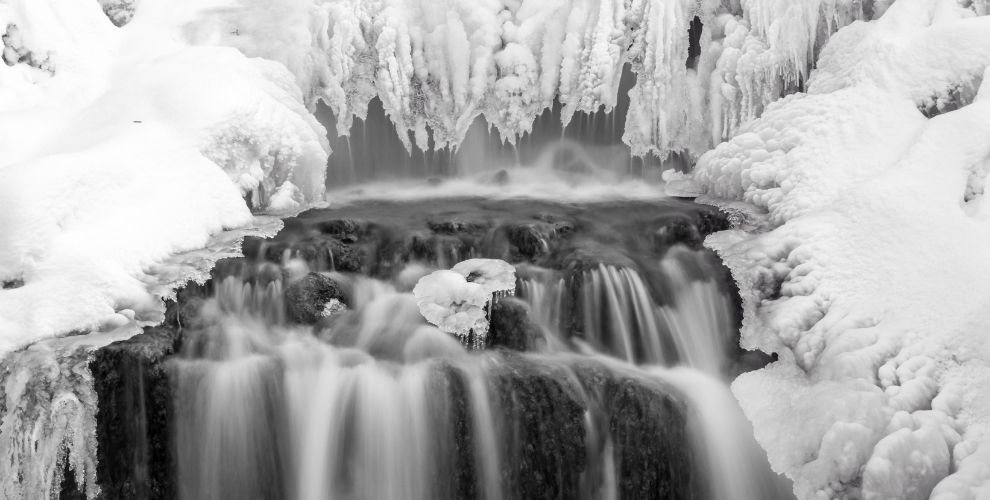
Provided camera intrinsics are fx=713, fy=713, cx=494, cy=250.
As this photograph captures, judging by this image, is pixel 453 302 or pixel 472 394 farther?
pixel 453 302

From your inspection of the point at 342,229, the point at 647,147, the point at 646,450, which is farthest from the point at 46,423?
the point at 647,147

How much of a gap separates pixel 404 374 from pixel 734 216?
3.08m

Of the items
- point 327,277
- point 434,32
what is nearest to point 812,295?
point 327,277

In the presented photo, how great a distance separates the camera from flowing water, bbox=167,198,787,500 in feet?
13.1

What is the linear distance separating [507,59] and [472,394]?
455 centimetres

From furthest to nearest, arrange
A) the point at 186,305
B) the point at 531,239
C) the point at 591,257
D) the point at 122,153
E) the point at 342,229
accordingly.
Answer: the point at 342,229
the point at 531,239
the point at 122,153
the point at 591,257
the point at 186,305

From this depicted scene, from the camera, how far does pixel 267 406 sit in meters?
4.09

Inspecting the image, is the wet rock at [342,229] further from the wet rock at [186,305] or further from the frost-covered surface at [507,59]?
the frost-covered surface at [507,59]

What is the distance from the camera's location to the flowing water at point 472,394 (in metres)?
3.99

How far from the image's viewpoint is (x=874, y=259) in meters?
4.32

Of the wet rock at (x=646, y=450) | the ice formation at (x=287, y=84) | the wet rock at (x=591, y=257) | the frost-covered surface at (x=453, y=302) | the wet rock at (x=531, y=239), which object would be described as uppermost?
the ice formation at (x=287, y=84)

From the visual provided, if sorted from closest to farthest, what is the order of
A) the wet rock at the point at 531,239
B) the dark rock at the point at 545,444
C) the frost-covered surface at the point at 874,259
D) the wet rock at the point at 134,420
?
1. the frost-covered surface at the point at 874,259
2. the wet rock at the point at 134,420
3. the dark rock at the point at 545,444
4. the wet rock at the point at 531,239

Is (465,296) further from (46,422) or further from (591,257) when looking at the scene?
(46,422)

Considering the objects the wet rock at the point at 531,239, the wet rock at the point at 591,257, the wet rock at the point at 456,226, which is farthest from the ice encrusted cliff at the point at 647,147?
the wet rock at the point at 456,226
